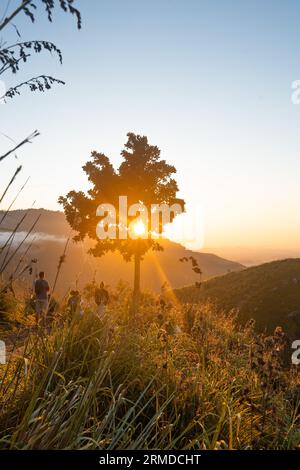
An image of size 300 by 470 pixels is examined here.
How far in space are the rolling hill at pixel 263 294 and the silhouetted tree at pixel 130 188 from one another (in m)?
5.23

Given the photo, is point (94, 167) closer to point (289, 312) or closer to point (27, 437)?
point (289, 312)

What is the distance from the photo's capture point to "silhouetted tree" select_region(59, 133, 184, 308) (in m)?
26.4

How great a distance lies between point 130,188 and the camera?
86.9 feet

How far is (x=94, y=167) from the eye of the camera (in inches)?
1068

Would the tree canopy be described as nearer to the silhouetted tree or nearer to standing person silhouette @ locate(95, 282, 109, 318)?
the silhouetted tree

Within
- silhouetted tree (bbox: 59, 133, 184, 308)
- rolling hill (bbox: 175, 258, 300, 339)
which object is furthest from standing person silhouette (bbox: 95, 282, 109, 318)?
silhouetted tree (bbox: 59, 133, 184, 308)

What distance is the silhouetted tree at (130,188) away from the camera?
86.5ft

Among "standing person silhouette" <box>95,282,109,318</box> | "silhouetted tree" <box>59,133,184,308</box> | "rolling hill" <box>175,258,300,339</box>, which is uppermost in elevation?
"silhouetted tree" <box>59,133,184,308</box>

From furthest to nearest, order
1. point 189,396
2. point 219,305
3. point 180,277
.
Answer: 1. point 180,277
2. point 219,305
3. point 189,396

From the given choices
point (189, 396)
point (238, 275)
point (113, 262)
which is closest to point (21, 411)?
point (189, 396)

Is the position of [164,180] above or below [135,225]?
above

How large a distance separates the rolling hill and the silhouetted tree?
17.2 feet

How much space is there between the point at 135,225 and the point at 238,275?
36.1 ft
